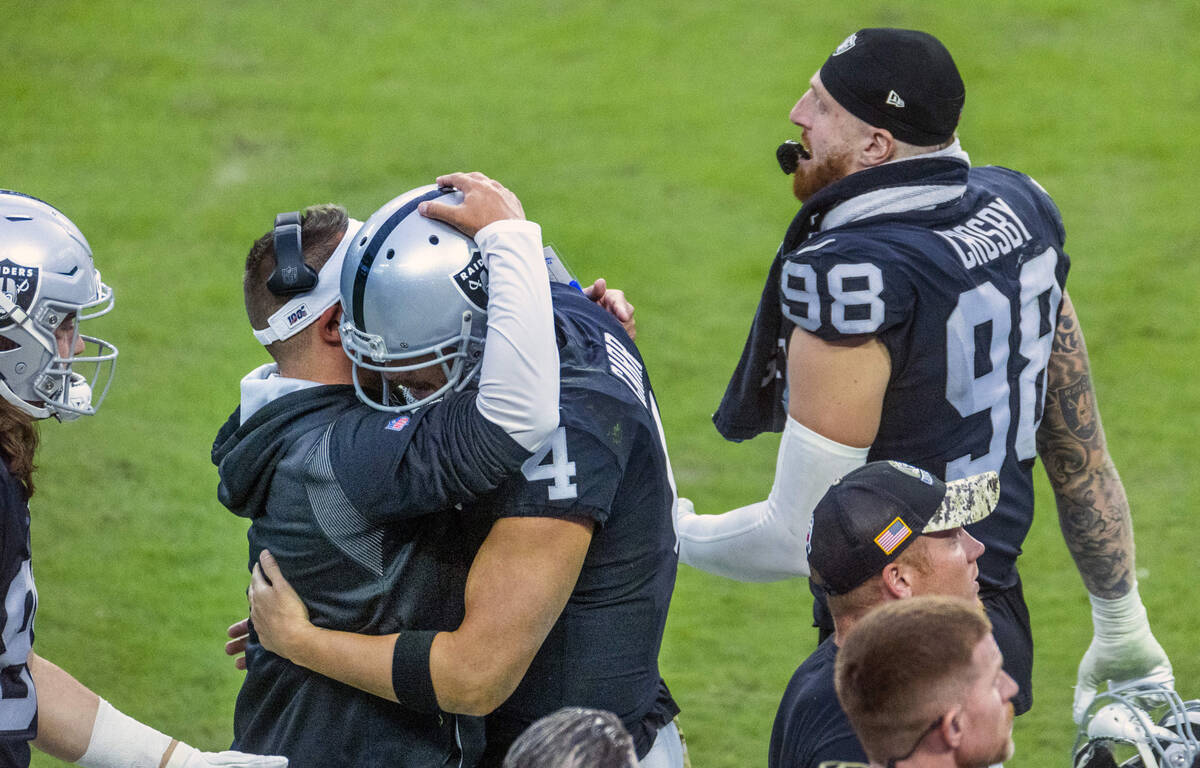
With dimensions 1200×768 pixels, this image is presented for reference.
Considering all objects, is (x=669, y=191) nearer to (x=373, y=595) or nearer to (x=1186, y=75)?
(x=1186, y=75)

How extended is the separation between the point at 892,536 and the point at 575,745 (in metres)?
0.96

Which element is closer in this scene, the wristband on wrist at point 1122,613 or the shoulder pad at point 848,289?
the shoulder pad at point 848,289

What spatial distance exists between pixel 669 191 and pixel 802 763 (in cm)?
631

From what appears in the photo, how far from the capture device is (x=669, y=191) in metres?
8.55

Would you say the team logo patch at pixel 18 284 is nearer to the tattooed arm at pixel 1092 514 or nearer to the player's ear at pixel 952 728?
the player's ear at pixel 952 728

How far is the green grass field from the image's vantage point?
207 inches

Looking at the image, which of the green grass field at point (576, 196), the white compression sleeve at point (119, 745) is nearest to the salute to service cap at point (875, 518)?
the white compression sleeve at point (119, 745)

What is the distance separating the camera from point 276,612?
2.62m

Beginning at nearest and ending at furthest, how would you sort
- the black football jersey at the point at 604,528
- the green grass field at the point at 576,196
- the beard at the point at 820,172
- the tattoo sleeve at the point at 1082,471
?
the black football jersey at the point at 604,528
the beard at the point at 820,172
the tattoo sleeve at the point at 1082,471
the green grass field at the point at 576,196

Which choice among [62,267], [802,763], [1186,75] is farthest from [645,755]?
[1186,75]

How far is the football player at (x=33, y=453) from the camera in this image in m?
2.69

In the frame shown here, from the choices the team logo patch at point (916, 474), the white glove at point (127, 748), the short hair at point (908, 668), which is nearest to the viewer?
the short hair at point (908, 668)

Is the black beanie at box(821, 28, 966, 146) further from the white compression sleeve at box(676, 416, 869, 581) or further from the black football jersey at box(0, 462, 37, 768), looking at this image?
the black football jersey at box(0, 462, 37, 768)

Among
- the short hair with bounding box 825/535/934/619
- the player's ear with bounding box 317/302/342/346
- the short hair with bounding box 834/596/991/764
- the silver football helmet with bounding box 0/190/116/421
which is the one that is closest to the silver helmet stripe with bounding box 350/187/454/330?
the player's ear with bounding box 317/302/342/346
